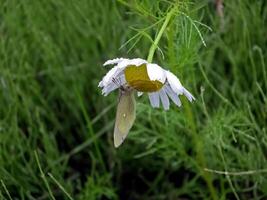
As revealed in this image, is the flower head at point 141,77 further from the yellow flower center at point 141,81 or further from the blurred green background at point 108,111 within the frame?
the blurred green background at point 108,111

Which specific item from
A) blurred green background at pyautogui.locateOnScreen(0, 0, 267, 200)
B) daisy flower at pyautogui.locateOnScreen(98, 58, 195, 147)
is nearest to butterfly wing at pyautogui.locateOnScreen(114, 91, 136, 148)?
daisy flower at pyautogui.locateOnScreen(98, 58, 195, 147)

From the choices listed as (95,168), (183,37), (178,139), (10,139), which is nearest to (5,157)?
(10,139)

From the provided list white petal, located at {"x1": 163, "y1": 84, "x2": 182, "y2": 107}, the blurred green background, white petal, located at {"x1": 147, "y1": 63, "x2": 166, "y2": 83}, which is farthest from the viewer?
the blurred green background

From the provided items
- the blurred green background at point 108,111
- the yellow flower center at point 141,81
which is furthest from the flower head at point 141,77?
the blurred green background at point 108,111

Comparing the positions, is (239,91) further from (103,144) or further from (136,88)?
(136,88)

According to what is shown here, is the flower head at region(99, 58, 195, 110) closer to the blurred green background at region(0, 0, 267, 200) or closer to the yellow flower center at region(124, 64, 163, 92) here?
the yellow flower center at region(124, 64, 163, 92)

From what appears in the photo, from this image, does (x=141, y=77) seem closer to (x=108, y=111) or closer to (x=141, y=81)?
(x=141, y=81)
